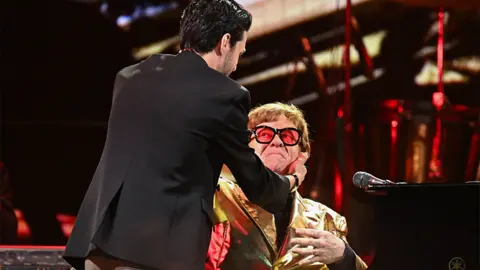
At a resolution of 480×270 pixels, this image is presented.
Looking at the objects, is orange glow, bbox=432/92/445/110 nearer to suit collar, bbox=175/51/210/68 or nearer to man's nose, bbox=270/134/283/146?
man's nose, bbox=270/134/283/146

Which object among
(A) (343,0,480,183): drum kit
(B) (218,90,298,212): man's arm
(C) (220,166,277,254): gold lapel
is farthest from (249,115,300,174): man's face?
(A) (343,0,480,183): drum kit

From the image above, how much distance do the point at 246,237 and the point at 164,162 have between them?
62 centimetres

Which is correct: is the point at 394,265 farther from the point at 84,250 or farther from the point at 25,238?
the point at 25,238

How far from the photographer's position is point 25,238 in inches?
144

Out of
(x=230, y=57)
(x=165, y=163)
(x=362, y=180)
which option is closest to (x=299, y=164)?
(x=362, y=180)

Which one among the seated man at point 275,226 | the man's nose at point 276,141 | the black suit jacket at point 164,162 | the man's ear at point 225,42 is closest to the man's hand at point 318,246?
the seated man at point 275,226

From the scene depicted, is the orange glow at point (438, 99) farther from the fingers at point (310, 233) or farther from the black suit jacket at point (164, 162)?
the black suit jacket at point (164, 162)

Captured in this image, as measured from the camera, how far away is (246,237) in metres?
1.99

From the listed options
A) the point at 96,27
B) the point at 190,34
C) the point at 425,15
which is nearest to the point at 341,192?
the point at 425,15

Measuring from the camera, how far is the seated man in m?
1.90

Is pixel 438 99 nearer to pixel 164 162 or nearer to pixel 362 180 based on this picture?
pixel 362 180

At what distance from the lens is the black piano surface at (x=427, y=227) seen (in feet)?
5.63

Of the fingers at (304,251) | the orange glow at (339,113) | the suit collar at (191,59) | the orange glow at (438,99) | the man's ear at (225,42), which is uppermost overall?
the orange glow at (438,99)

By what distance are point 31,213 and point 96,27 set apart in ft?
2.99
